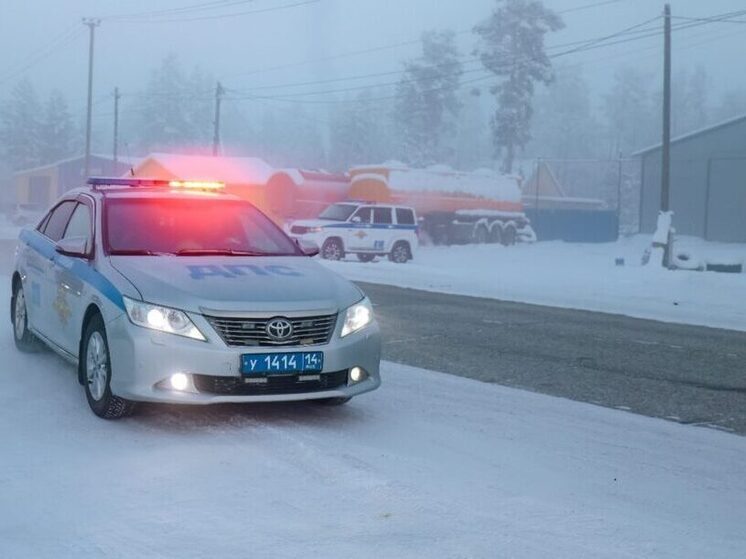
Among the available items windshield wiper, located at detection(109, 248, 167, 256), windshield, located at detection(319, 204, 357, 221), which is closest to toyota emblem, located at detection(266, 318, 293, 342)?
windshield wiper, located at detection(109, 248, 167, 256)

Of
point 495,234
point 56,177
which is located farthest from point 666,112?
point 56,177

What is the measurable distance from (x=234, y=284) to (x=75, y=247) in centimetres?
143

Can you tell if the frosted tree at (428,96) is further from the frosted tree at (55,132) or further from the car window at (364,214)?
the car window at (364,214)

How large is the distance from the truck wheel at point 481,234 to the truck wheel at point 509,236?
5.12ft

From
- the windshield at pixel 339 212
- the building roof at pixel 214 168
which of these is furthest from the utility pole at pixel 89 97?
the windshield at pixel 339 212

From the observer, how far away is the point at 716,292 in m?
21.0

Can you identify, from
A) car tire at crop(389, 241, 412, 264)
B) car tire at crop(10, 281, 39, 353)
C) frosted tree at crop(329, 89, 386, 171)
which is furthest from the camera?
frosted tree at crop(329, 89, 386, 171)

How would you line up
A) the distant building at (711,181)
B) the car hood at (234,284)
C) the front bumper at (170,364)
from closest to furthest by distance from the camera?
the front bumper at (170,364), the car hood at (234,284), the distant building at (711,181)

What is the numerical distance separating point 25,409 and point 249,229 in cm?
226

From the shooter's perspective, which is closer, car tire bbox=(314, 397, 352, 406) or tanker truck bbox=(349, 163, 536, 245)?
car tire bbox=(314, 397, 352, 406)

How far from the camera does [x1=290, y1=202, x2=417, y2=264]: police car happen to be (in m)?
31.3

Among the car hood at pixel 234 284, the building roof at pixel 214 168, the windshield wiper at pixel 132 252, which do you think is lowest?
the car hood at pixel 234 284

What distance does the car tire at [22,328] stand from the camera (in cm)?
932

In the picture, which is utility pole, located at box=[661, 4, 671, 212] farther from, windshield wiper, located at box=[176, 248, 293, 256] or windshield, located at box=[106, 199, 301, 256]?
windshield wiper, located at box=[176, 248, 293, 256]
